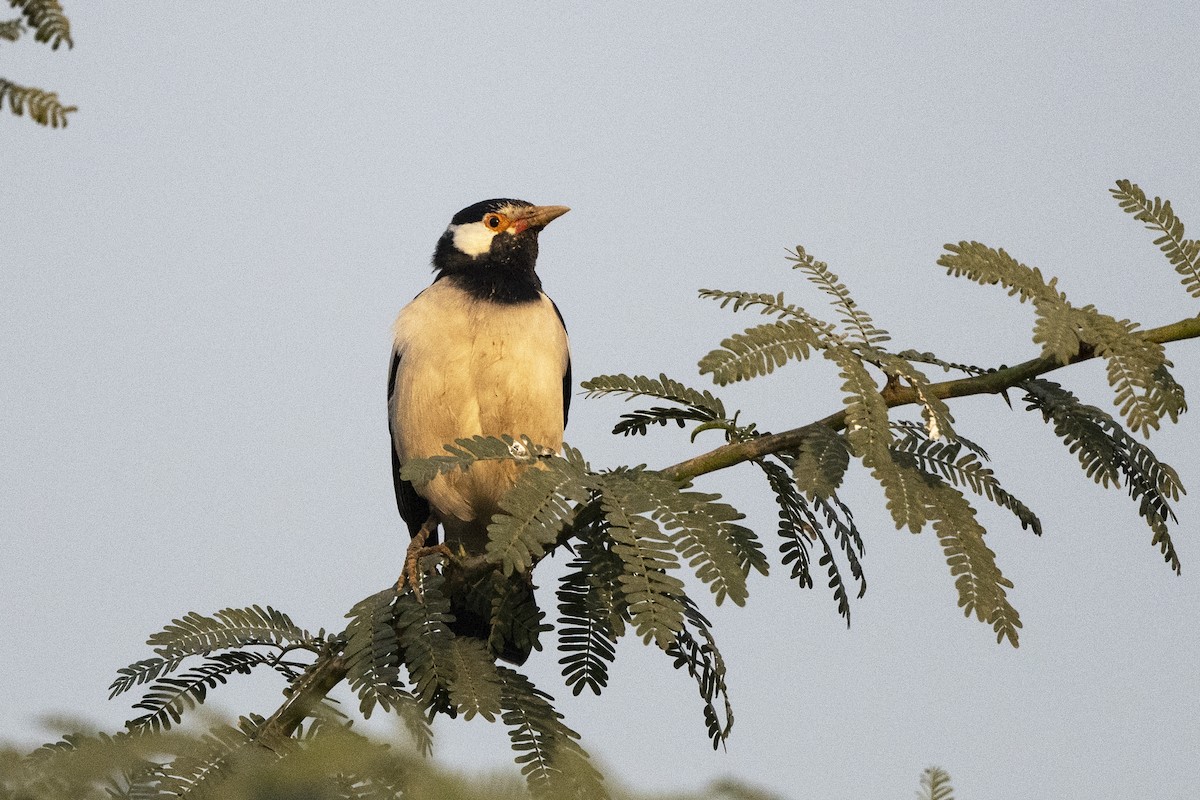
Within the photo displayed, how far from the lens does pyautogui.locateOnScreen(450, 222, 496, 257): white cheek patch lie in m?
8.08

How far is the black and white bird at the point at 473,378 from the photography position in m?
6.87

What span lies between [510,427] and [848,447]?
3.81 metres

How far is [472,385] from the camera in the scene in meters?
6.89

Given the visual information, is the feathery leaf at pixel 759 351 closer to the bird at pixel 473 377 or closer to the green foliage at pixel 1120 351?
the green foliage at pixel 1120 351

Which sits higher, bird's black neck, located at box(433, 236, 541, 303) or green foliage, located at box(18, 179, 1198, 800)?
bird's black neck, located at box(433, 236, 541, 303)

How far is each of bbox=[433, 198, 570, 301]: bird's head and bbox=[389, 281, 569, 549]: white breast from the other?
1.57ft

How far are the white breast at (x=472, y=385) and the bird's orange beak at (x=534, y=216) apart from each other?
1122 millimetres

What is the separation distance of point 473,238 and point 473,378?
5.18ft

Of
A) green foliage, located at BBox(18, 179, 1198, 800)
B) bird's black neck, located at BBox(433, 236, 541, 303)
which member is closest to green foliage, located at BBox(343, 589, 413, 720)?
green foliage, located at BBox(18, 179, 1198, 800)

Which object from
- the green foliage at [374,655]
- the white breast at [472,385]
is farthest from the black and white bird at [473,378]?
the green foliage at [374,655]

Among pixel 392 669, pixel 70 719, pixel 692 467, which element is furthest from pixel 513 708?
pixel 70 719

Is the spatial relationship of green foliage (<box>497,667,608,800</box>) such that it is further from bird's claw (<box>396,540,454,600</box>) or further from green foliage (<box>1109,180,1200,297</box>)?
green foliage (<box>1109,180,1200,297</box>)

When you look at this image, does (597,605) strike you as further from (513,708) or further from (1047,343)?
(1047,343)

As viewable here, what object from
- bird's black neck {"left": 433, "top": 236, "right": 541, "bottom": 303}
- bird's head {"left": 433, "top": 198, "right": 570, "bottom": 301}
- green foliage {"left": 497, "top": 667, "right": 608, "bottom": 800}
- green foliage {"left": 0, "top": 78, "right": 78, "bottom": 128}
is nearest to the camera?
green foliage {"left": 0, "top": 78, "right": 78, "bottom": 128}
